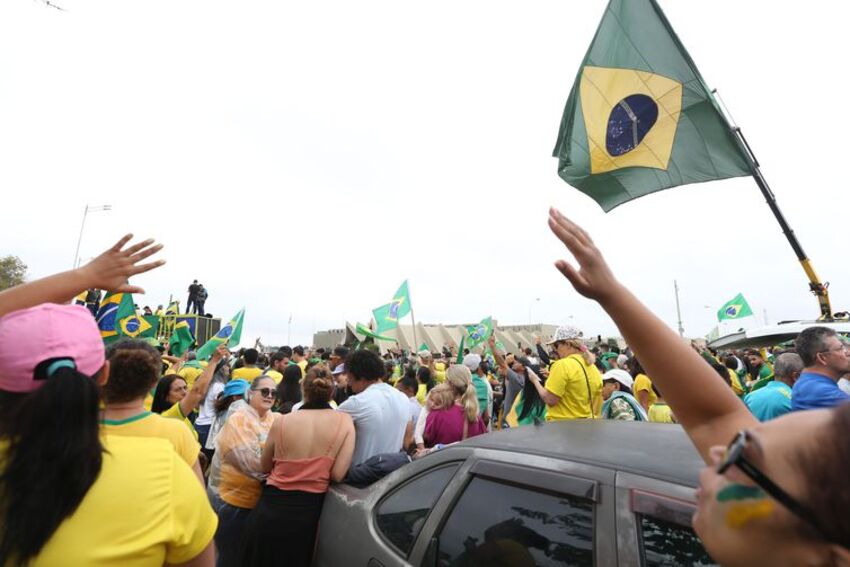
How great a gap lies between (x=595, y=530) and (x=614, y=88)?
413 centimetres

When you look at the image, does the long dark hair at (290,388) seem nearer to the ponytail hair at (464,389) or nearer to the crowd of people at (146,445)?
the ponytail hair at (464,389)

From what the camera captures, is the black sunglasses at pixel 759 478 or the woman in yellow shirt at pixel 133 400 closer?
the black sunglasses at pixel 759 478

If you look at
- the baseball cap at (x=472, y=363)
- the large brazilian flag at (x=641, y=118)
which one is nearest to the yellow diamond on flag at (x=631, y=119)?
the large brazilian flag at (x=641, y=118)

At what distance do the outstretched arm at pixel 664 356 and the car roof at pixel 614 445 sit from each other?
2.00 ft

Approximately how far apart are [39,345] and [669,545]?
2.04 meters

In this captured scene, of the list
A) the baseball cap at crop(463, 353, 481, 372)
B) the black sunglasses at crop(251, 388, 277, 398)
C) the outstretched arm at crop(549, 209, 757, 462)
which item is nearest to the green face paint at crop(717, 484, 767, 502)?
the outstretched arm at crop(549, 209, 757, 462)

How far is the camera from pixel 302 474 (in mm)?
3254

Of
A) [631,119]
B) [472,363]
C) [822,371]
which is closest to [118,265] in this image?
[631,119]

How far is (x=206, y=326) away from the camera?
714 inches

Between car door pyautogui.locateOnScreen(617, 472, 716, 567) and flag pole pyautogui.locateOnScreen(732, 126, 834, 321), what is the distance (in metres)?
3.86

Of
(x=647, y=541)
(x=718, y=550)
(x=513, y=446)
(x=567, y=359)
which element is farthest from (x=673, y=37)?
(x=718, y=550)

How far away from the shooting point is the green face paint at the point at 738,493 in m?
0.77

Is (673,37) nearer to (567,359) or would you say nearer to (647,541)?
(567,359)

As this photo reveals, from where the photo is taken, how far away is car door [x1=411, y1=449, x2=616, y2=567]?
173 cm
